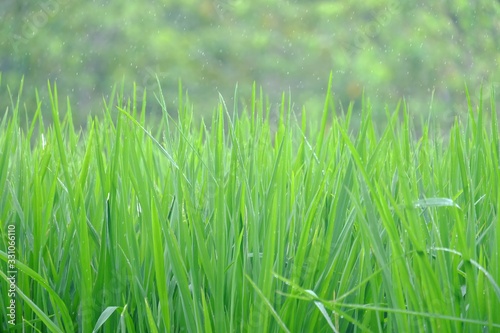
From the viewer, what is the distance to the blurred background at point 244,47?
22.5ft

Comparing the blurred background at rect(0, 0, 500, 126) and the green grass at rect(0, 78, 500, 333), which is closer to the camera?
the green grass at rect(0, 78, 500, 333)

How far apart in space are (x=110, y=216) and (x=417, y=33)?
6774 millimetres

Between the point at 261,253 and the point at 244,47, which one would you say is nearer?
the point at 261,253

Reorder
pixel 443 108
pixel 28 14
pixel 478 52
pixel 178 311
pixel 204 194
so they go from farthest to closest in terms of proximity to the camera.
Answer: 1. pixel 28 14
2. pixel 478 52
3. pixel 443 108
4. pixel 204 194
5. pixel 178 311

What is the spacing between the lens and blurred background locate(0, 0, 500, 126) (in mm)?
6863

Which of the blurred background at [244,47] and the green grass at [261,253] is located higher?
the green grass at [261,253]

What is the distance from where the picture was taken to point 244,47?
7.21 m

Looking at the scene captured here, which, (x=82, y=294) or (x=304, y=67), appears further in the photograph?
(x=304, y=67)

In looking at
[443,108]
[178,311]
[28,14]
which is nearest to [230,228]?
[178,311]

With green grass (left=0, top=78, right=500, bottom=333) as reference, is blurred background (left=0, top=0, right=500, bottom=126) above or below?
below

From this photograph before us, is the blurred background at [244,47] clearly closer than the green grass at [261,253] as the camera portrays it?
No

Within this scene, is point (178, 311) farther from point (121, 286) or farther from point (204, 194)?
point (204, 194)

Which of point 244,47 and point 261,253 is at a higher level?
point 261,253

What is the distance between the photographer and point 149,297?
2.24 ft
